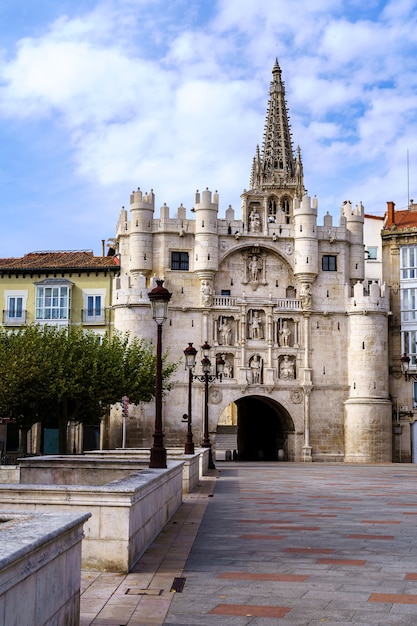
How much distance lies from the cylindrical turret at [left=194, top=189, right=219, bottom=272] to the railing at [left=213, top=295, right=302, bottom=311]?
2257 mm

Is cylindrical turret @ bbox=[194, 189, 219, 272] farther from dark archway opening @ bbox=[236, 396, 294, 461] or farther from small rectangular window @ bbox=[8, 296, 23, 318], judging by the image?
small rectangular window @ bbox=[8, 296, 23, 318]

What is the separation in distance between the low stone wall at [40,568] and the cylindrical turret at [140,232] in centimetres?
5323

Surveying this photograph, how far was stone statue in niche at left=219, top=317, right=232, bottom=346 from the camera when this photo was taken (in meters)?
59.6

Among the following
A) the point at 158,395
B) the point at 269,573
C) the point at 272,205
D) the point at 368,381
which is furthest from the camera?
the point at 272,205

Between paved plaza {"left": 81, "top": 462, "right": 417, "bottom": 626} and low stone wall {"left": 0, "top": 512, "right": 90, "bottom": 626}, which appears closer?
low stone wall {"left": 0, "top": 512, "right": 90, "bottom": 626}

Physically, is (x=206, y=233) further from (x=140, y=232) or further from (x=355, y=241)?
(x=355, y=241)

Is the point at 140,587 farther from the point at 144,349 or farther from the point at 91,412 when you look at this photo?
the point at 144,349

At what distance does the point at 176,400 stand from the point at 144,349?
19.2 feet

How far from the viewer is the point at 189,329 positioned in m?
59.4

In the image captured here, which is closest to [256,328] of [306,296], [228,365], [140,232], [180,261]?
[228,365]

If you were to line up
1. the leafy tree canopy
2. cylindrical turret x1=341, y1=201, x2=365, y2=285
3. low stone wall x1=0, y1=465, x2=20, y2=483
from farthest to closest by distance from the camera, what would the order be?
cylindrical turret x1=341, y1=201, x2=365, y2=285, the leafy tree canopy, low stone wall x1=0, y1=465, x2=20, y2=483

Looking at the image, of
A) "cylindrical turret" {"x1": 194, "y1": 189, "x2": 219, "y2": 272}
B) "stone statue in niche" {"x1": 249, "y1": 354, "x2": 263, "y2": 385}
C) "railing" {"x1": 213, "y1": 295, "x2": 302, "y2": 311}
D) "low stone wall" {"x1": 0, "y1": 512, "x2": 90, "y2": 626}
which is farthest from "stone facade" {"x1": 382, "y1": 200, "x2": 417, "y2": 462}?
"low stone wall" {"x1": 0, "y1": 512, "x2": 90, "y2": 626}

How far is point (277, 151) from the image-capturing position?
332ft

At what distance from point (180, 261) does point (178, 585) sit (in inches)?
2031
